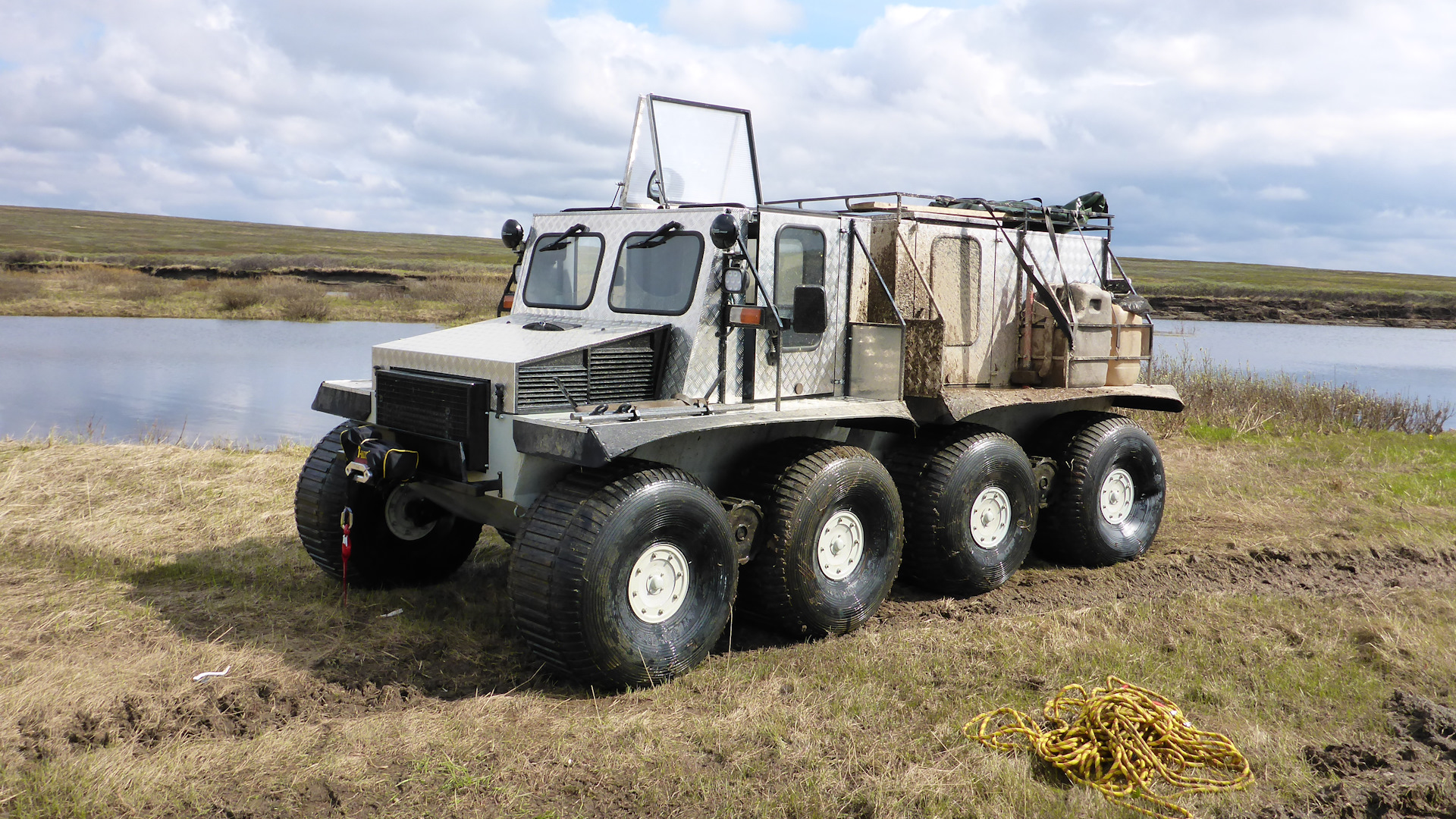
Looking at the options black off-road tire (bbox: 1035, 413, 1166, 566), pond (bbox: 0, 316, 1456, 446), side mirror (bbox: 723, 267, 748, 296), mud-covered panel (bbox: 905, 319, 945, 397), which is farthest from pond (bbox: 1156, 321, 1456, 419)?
side mirror (bbox: 723, 267, 748, 296)

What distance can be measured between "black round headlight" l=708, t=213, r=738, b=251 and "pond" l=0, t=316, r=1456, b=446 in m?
4.74

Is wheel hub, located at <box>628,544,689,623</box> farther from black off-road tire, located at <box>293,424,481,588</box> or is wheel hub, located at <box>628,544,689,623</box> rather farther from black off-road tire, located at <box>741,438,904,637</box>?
black off-road tire, located at <box>293,424,481,588</box>

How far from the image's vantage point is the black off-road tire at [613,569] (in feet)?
15.9

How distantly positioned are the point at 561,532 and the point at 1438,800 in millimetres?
3977

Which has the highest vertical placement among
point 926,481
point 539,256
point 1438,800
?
point 539,256

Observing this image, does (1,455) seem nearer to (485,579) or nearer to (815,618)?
(485,579)

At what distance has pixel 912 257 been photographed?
6.89 m

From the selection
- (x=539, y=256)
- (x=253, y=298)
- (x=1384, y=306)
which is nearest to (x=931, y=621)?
(x=539, y=256)

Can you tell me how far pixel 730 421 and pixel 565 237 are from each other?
6.59ft

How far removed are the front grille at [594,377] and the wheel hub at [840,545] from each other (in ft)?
4.39

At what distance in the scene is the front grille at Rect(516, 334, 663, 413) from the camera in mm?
5352

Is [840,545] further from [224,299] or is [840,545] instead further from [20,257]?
[20,257]

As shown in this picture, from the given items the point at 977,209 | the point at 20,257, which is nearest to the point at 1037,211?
the point at 977,209

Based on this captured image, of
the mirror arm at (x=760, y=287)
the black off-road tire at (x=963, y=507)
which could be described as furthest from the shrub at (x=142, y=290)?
the black off-road tire at (x=963, y=507)
